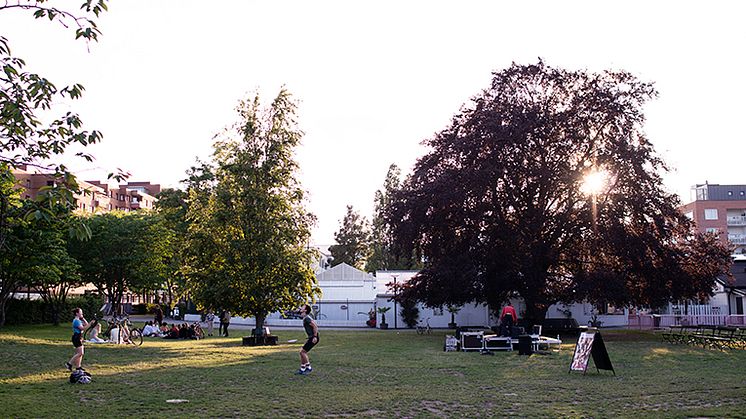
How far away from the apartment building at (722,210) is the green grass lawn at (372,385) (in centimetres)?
8782

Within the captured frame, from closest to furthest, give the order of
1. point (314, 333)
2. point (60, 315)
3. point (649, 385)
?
1. point (649, 385)
2. point (314, 333)
3. point (60, 315)

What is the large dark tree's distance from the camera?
39750mm

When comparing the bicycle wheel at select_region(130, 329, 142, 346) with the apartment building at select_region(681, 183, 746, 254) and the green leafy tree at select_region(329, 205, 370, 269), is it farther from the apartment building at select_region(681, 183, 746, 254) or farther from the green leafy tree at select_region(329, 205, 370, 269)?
the apartment building at select_region(681, 183, 746, 254)

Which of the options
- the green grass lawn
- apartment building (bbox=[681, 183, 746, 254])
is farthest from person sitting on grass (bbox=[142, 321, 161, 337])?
apartment building (bbox=[681, 183, 746, 254])

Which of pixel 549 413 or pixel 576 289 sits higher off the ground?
pixel 576 289

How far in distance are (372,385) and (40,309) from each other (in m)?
43.9

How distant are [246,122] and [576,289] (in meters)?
19.8

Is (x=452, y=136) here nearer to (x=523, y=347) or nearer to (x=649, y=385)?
(x=523, y=347)

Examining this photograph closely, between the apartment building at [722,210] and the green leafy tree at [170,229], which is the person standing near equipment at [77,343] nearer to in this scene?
the green leafy tree at [170,229]

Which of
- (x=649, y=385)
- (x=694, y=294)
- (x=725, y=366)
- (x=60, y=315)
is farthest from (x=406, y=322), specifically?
(x=649, y=385)

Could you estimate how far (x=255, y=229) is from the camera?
1458 inches

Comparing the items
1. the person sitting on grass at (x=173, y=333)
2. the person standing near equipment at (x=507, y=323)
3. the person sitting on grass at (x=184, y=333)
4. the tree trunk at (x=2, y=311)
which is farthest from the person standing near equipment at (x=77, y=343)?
the tree trunk at (x=2, y=311)

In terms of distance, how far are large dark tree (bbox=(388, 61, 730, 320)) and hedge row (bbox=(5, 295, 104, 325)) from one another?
2854 centimetres

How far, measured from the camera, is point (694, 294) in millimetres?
40688
